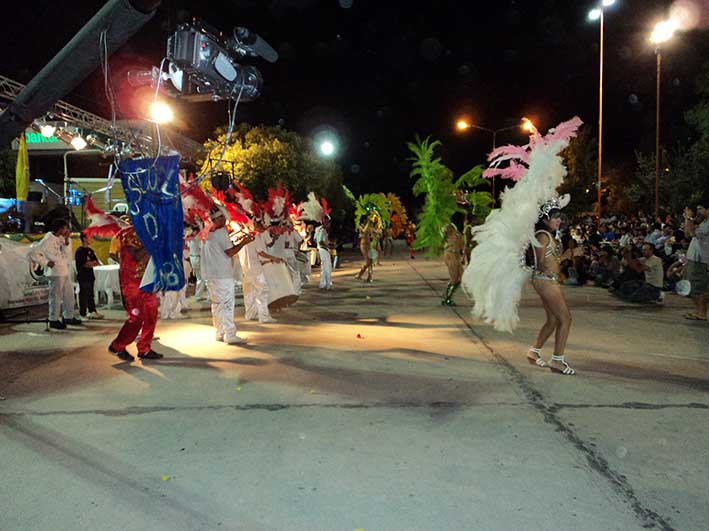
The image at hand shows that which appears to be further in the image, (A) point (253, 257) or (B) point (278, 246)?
(B) point (278, 246)

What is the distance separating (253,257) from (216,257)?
1.74 m

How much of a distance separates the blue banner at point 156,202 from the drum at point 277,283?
145 inches

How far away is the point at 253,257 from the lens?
976cm

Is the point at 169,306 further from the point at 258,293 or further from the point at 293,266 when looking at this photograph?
the point at 293,266

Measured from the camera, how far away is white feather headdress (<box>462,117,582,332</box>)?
21.2 feet

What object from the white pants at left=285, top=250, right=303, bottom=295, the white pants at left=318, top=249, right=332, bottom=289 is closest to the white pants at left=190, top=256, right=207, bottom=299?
the white pants at left=285, top=250, right=303, bottom=295

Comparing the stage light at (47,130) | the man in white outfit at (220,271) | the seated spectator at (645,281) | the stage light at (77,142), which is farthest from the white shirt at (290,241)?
the stage light at (77,142)

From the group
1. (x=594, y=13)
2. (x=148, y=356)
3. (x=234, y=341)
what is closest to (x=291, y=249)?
(x=234, y=341)

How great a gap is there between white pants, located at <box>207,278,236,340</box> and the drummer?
5.27 ft

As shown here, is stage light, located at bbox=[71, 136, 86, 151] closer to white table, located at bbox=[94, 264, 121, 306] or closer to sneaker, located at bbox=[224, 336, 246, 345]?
white table, located at bbox=[94, 264, 121, 306]

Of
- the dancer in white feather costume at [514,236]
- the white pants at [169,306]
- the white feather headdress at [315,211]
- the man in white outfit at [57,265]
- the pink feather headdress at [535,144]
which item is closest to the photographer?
the dancer in white feather costume at [514,236]

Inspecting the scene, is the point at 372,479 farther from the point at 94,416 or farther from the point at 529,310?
the point at 529,310

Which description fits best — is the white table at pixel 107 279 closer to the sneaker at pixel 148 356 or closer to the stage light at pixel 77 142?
the stage light at pixel 77 142

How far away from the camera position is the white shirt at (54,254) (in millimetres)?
9369
